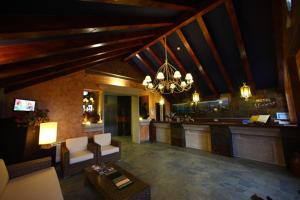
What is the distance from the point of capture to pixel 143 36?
3680 mm

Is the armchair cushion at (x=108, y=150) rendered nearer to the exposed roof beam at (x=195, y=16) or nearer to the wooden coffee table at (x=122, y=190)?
the wooden coffee table at (x=122, y=190)

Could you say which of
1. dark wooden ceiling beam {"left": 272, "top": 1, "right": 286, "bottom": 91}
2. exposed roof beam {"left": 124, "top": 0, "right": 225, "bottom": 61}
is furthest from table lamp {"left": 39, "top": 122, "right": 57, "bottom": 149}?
dark wooden ceiling beam {"left": 272, "top": 1, "right": 286, "bottom": 91}

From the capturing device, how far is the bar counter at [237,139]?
3.36m

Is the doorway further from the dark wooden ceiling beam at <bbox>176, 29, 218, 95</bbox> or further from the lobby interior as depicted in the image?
the dark wooden ceiling beam at <bbox>176, 29, 218, 95</bbox>

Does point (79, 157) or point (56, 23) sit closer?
point (56, 23)

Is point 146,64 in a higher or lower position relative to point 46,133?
higher

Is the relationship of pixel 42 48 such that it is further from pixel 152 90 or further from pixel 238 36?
pixel 238 36

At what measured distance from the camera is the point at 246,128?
12.6 feet

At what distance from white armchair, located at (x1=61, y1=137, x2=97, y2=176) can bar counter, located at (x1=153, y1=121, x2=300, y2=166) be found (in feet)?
11.8

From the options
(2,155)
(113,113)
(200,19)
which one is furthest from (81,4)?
(113,113)

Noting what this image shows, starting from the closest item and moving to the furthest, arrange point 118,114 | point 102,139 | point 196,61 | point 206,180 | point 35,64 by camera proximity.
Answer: point 35,64, point 206,180, point 102,139, point 196,61, point 118,114

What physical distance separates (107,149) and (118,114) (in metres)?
5.54

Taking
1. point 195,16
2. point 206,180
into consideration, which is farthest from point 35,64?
point 206,180

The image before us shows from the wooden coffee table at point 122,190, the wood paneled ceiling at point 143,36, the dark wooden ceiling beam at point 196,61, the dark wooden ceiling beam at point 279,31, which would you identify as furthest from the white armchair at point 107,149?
the dark wooden ceiling beam at point 279,31
